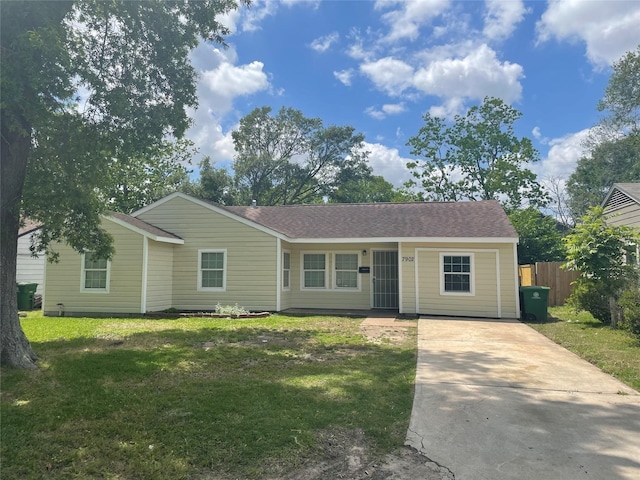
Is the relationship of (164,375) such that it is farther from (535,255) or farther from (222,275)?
(535,255)

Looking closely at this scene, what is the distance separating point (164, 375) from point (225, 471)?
297 cm

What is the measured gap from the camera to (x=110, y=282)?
1300 cm

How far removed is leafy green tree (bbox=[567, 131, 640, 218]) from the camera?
28.7m

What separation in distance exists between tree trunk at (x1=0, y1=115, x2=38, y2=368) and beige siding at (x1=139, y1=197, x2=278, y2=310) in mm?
7722

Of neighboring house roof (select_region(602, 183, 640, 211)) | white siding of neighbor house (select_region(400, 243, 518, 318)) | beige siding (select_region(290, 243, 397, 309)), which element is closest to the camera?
white siding of neighbor house (select_region(400, 243, 518, 318))

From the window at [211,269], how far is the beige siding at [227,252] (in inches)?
5.6

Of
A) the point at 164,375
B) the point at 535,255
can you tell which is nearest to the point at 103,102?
the point at 164,375

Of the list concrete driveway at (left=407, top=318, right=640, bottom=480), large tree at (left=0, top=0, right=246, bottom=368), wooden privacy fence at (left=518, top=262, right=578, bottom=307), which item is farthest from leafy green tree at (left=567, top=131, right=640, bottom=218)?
large tree at (left=0, top=0, right=246, bottom=368)

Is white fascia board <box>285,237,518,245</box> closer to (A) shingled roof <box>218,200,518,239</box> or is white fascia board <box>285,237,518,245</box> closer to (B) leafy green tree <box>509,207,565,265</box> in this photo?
(A) shingled roof <box>218,200,518,239</box>

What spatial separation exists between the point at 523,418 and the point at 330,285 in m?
10.7

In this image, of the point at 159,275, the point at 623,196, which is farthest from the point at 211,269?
the point at 623,196

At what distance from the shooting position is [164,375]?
5711 mm

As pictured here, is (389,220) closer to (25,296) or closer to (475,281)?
(475,281)

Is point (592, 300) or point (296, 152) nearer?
point (592, 300)
